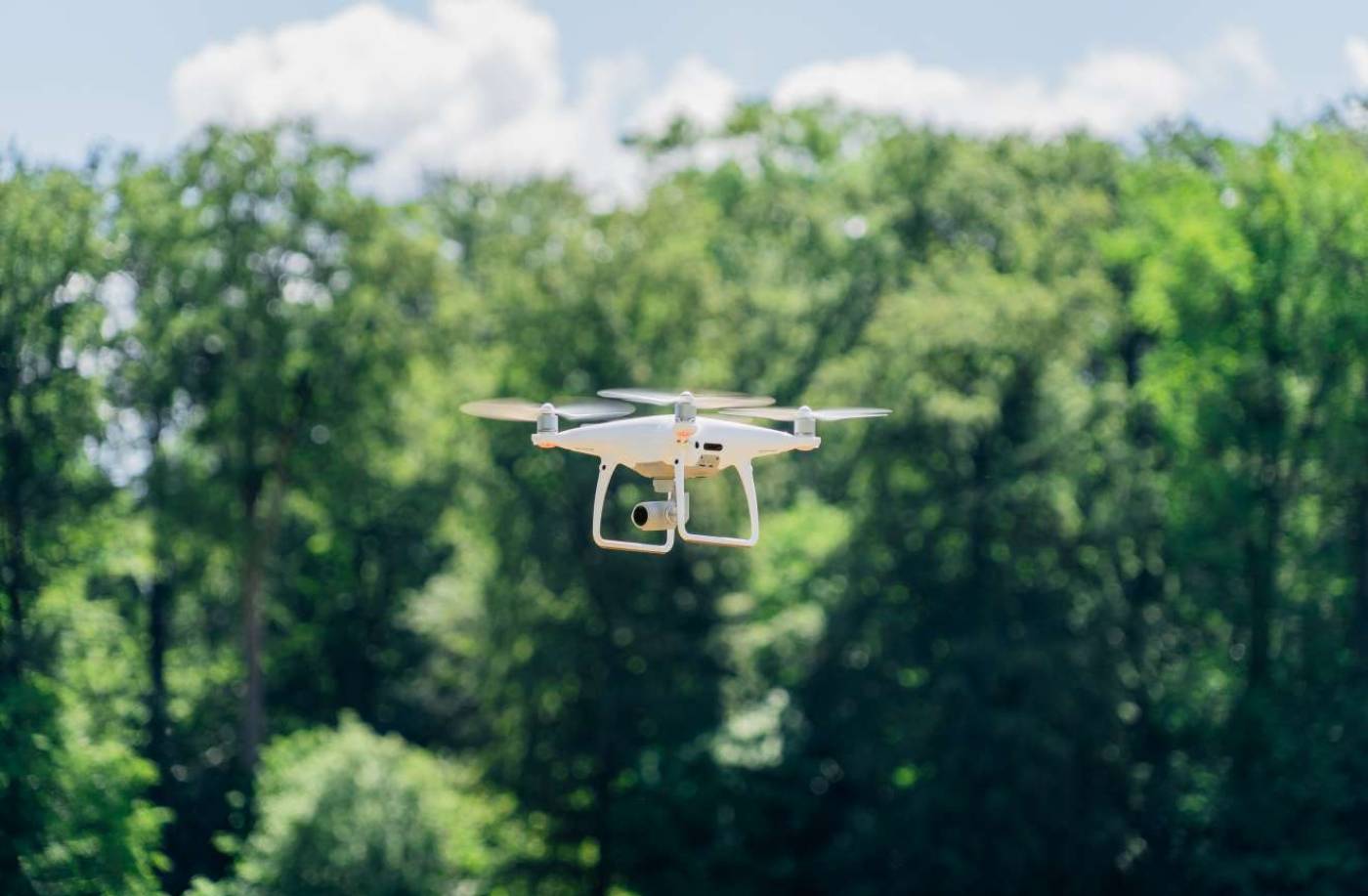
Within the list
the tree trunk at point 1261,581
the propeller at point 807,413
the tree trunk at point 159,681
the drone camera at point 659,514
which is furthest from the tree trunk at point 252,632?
the drone camera at point 659,514

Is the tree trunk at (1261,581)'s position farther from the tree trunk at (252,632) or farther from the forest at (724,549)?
the tree trunk at (252,632)

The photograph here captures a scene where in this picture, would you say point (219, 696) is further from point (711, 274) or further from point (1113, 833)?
point (1113, 833)

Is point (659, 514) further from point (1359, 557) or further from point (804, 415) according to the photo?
point (1359, 557)

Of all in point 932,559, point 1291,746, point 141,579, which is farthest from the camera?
point 141,579

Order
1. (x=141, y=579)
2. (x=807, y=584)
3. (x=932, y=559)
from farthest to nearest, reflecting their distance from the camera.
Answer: (x=141, y=579) < (x=807, y=584) < (x=932, y=559)

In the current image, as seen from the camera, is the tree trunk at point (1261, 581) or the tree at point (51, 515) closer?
the tree at point (51, 515)

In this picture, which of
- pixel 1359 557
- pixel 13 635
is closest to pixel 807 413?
pixel 13 635

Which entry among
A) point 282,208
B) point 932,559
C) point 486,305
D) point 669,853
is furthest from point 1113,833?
point 282,208

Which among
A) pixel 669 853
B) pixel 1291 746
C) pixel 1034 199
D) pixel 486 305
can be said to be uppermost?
pixel 1034 199

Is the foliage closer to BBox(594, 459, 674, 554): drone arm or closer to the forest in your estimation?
the forest
